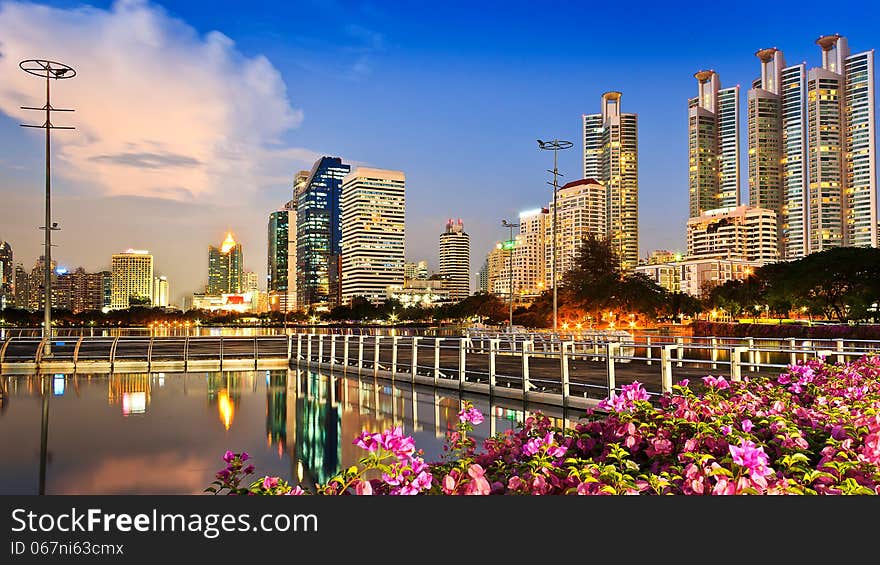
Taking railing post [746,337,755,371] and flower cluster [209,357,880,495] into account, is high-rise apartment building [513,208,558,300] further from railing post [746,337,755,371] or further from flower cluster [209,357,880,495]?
flower cluster [209,357,880,495]

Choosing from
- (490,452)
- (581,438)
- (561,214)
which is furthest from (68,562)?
(561,214)

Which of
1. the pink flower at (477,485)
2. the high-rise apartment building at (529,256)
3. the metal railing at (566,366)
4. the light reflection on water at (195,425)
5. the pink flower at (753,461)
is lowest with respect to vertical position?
the light reflection on water at (195,425)

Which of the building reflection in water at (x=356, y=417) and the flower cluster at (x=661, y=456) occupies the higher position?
the flower cluster at (x=661, y=456)

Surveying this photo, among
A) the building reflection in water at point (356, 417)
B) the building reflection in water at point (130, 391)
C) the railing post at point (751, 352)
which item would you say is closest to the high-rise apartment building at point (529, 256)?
the railing post at point (751, 352)

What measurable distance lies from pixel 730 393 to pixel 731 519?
471 cm

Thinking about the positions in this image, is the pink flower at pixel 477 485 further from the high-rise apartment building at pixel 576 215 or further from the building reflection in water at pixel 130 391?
the high-rise apartment building at pixel 576 215

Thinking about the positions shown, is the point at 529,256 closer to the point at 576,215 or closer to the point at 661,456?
the point at 576,215

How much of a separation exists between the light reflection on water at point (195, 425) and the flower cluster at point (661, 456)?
3683 millimetres

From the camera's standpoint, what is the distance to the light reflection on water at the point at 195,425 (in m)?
8.12

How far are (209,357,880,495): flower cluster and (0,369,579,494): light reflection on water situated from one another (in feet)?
12.1

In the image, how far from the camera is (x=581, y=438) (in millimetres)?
4691

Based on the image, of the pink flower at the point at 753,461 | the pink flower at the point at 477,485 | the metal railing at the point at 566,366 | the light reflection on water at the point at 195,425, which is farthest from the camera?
the metal railing at the point at 566,366

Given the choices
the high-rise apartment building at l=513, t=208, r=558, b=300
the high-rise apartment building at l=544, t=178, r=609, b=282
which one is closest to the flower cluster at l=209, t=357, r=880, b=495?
the high-rise apartment building at l=544, t=178, r=609, b=282

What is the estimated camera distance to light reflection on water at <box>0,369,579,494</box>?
320 inches
